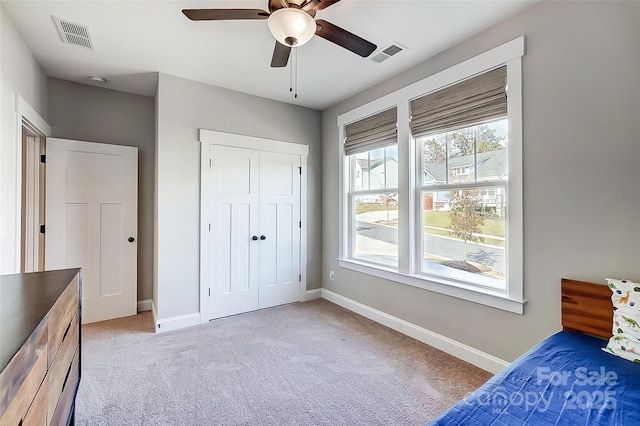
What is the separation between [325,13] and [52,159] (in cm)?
316

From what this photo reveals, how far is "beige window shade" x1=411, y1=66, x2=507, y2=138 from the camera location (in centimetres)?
227

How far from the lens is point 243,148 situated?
140 inches

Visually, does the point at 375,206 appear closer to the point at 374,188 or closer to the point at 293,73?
the point at 374,188

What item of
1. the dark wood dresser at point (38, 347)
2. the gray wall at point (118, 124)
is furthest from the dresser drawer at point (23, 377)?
the gray wall at point (118, 124)

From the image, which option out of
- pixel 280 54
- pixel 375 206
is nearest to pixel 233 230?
pixel 375 206

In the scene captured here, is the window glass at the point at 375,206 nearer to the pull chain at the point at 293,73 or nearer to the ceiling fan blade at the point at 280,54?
the pull chain at the point at 293,73

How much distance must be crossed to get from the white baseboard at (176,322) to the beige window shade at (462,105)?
120 inches

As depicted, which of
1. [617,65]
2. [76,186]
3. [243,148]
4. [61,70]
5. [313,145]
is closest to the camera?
[617,65]

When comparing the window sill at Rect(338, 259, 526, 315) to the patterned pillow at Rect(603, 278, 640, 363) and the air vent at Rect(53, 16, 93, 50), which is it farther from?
the air vent at Rect(53, 16, 93, 50)

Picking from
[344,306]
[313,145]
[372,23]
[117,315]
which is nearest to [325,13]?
[372,23]

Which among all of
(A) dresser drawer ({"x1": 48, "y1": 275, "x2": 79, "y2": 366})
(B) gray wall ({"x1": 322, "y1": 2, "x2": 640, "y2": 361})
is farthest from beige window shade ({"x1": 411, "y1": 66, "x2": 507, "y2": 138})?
(A) dresser drawer ({"x1": 48, "y1": 275, "x2": 79, "y2": 366})

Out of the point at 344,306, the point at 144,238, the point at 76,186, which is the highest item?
the point at 76,186

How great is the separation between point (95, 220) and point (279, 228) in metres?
2.09

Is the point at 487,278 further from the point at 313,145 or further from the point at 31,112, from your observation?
the point at 31,112
